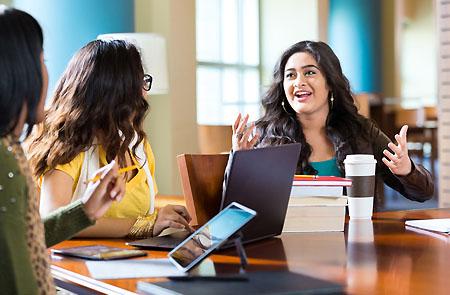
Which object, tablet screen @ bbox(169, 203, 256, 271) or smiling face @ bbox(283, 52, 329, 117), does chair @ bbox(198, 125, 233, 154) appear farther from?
tablet screen @ bbox(169, 203, 256, 271)

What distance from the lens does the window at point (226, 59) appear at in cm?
750

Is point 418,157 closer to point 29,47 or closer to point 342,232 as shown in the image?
point 342,232

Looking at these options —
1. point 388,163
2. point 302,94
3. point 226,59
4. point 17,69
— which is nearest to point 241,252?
point 17,69

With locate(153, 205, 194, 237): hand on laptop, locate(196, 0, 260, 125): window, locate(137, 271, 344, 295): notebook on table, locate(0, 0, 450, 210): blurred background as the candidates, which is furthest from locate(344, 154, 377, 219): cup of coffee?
locate(196, 0, 260, 125): window

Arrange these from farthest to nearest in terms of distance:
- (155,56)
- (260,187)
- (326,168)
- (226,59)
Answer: (226,59)
(155,56)
(326,168)
(260,187)

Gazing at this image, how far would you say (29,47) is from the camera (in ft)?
4.28

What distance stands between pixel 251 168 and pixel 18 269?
→ 712 millimetres

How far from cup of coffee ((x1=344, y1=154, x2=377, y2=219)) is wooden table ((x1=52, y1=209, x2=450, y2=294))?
0.13 m

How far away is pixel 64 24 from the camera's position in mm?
4371

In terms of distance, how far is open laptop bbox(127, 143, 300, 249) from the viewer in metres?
1.80

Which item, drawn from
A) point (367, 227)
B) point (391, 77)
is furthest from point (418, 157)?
point (367, 227)

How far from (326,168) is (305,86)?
32 centimetres

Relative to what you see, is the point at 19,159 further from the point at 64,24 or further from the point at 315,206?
the point at 64,24

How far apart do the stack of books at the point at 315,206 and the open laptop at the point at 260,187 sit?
0.12m
